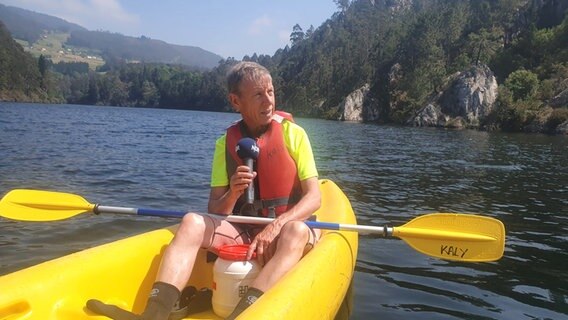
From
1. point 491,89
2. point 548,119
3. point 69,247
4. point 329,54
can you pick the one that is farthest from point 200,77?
point 69,247

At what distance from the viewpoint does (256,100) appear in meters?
3.39

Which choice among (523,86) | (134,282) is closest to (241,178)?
(134,282)

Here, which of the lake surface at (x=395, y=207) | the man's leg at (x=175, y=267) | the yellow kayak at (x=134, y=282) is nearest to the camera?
the yellow kayak at (x=134, y=282)

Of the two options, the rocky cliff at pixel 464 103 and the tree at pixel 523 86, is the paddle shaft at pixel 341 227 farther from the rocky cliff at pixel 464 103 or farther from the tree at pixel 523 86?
the rocky cliff at pixel 464 103

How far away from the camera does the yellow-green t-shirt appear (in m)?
3.59

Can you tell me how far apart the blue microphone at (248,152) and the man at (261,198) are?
7 centimetres

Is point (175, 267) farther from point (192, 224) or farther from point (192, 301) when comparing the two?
point (192, 301)

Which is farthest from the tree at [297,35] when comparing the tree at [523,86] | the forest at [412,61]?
the tree at [523,86]

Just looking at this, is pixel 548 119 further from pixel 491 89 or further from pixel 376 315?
pixel 376 315

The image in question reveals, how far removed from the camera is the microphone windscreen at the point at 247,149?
330 cm

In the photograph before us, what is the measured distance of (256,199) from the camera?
12.0ft

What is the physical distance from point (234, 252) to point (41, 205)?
6.76 ft

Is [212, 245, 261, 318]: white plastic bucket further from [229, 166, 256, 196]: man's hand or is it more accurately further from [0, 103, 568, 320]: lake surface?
[0, 103, 568, 320]: lake surface

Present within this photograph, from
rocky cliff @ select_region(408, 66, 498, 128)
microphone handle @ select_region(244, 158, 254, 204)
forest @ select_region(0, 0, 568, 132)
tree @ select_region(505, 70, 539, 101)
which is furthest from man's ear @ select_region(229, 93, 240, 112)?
rocky cliff @ select_region(408, 66, 498, 128)
